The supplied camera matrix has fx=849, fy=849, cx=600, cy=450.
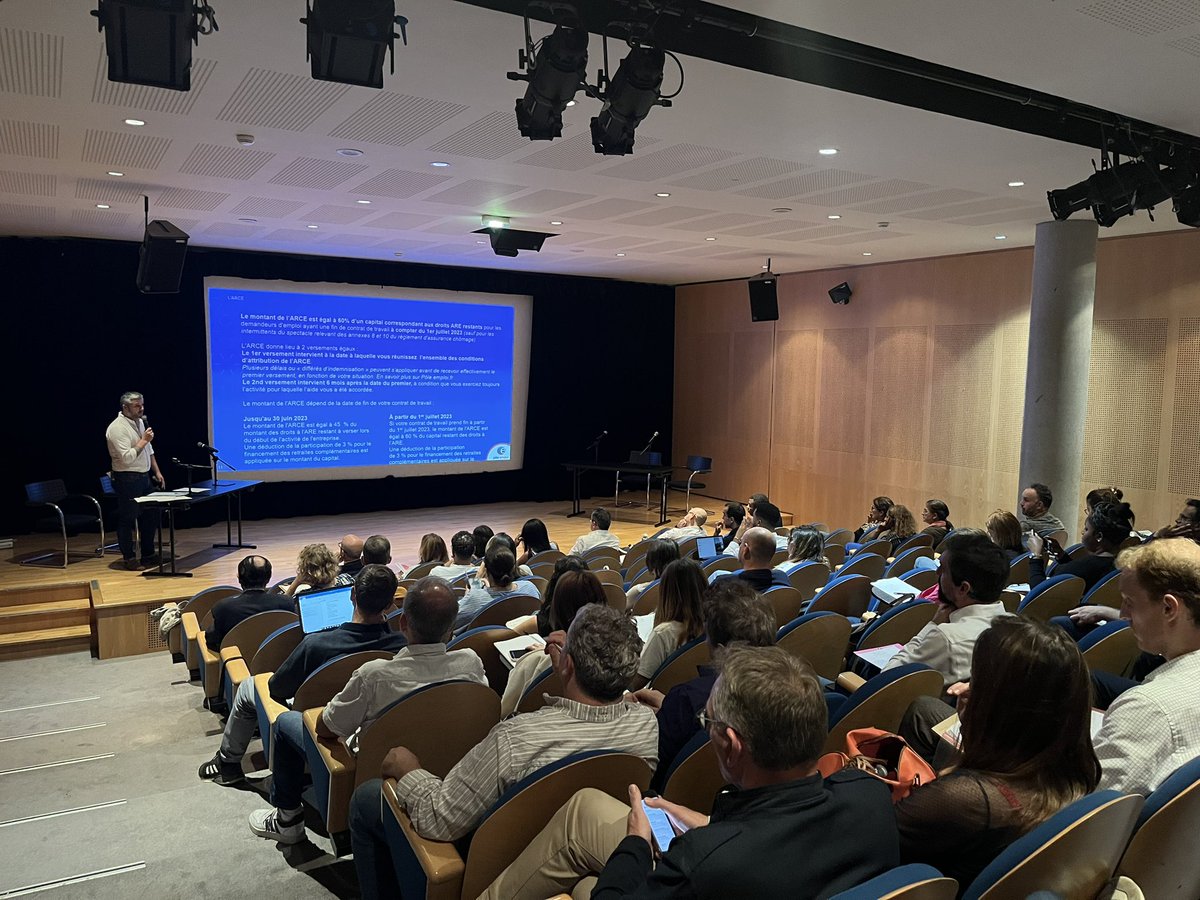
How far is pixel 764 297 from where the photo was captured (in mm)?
10836

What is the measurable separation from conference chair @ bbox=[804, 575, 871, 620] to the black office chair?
7.26 meters

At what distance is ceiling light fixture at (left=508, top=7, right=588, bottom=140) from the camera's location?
337cm

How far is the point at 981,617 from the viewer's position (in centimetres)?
294

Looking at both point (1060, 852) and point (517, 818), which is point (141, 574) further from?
point (1060, 852)

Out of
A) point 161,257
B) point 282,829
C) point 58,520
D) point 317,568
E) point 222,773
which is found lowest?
point 222,773

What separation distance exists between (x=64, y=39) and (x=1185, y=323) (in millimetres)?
8532

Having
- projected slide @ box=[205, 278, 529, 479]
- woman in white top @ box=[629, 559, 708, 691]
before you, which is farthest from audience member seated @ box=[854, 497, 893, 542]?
projected slide @ box=[205, 278, 529, 479]

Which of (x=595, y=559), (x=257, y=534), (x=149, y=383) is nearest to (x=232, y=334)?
(x=149, y=383)

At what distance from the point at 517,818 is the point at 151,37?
307 cm

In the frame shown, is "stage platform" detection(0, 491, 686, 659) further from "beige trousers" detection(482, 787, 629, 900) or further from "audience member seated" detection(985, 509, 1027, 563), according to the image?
"beige trousers" detection(482, 787, 629, 900)

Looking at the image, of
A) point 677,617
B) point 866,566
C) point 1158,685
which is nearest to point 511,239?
point 866,566

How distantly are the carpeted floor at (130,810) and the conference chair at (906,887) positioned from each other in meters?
2.16

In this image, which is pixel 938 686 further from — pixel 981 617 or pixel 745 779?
pixel 745 779

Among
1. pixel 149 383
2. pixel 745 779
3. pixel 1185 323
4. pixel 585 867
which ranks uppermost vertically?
pixel 1185 323
